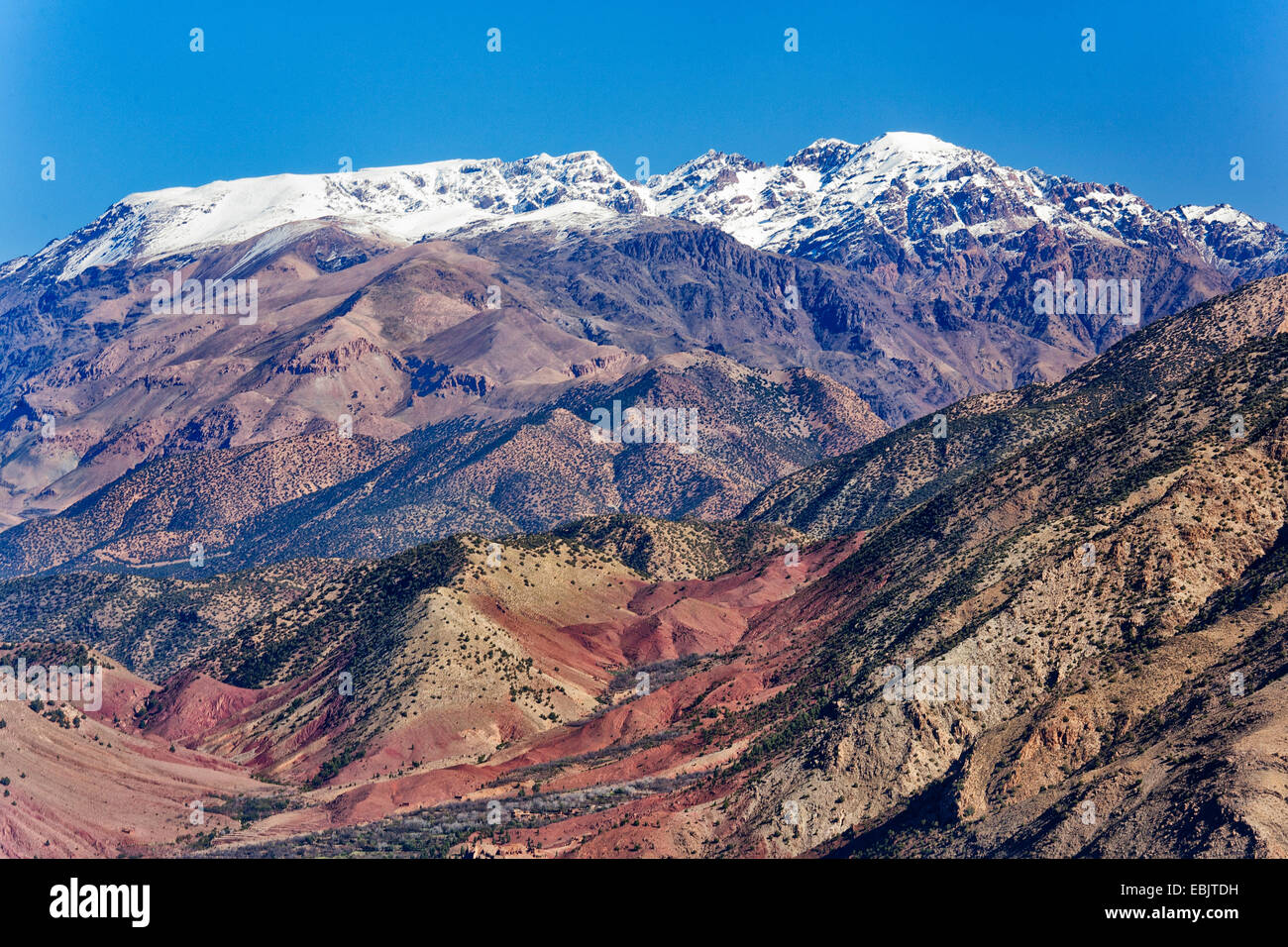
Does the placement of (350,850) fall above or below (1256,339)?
below

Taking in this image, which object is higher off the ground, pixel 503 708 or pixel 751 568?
pixel 751 568

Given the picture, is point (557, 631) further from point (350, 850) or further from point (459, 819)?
point (350, 850)

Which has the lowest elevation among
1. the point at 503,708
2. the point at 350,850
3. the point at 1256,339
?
the point at 350,850

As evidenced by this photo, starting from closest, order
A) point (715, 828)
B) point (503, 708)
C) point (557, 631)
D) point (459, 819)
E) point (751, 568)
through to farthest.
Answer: point (715, 828) < point (459, 819) < point (503, 708) < point (557, 631) < point (751, 568)

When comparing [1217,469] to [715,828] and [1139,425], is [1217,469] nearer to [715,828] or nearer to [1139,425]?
[1139,425]

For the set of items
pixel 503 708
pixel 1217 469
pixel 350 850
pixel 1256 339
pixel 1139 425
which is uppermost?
pixel 1256 339

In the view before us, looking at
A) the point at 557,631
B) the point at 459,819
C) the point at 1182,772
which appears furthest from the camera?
the point at 557,631
